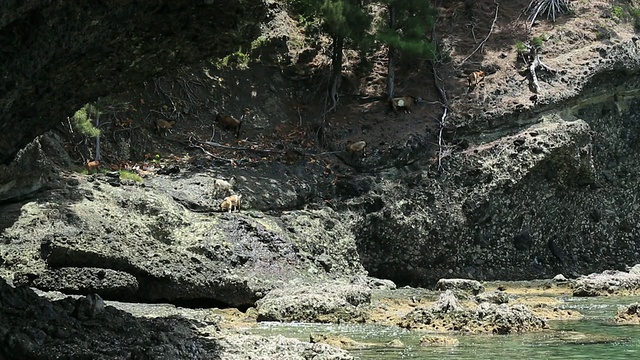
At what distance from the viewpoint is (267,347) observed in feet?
27.9

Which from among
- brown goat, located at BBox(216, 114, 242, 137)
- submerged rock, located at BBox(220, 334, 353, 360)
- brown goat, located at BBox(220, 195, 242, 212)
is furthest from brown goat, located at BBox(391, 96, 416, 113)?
submerged rock, located at BBox(220, 334, 353, 360)

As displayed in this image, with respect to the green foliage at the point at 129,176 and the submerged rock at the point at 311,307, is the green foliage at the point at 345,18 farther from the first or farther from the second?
the submerged rock at the point at 311,307

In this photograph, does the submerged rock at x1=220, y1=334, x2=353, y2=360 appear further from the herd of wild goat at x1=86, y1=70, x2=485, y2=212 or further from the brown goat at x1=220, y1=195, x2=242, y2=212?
the herd of wild goat at x1=86, y1=70, x2=485, y2=212

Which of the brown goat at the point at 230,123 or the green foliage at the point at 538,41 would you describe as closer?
the brown goat at the point at 230,123

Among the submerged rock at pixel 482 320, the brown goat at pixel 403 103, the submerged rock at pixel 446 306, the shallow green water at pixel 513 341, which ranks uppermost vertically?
the brown goat at pixel 403 103

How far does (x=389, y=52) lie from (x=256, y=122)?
482 cm

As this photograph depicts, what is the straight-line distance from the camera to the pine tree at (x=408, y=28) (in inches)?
956

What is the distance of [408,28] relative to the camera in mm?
24641

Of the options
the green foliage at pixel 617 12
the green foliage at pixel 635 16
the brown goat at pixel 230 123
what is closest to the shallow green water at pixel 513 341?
the brown goat at pixel 230 123

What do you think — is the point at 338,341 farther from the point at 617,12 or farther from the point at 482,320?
the point at 617,12

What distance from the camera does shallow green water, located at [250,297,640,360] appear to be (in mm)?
9406

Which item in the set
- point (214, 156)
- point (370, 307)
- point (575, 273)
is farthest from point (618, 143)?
point (370, 307)

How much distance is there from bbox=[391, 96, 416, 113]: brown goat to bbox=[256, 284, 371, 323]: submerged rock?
38.4 feet

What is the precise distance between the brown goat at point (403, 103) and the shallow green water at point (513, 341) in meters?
12.3
